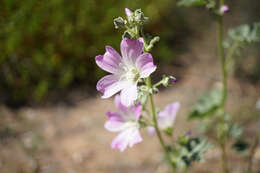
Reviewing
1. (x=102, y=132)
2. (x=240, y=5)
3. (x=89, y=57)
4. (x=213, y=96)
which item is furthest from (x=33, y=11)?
(x=240, y=5)

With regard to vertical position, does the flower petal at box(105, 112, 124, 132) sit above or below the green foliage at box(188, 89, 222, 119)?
below

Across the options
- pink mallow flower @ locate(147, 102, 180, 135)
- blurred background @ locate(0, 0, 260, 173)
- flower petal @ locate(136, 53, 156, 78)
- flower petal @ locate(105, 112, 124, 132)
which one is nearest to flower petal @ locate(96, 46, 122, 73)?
flower petal @ locate(136, 53, 156, 78)

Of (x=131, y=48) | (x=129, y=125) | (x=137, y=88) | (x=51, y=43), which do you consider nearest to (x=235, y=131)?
(x=129, y=125)

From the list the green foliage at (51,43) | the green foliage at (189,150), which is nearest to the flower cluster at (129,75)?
the green foliage at (189,150)

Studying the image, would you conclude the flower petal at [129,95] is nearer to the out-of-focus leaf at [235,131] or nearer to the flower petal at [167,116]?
the flower petal at [167,116]

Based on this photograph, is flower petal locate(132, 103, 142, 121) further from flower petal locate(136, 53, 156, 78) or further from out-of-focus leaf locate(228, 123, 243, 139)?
out-of-focus leaf locate(228, 123, 243, 139)

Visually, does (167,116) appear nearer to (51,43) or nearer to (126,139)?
(126,139)
